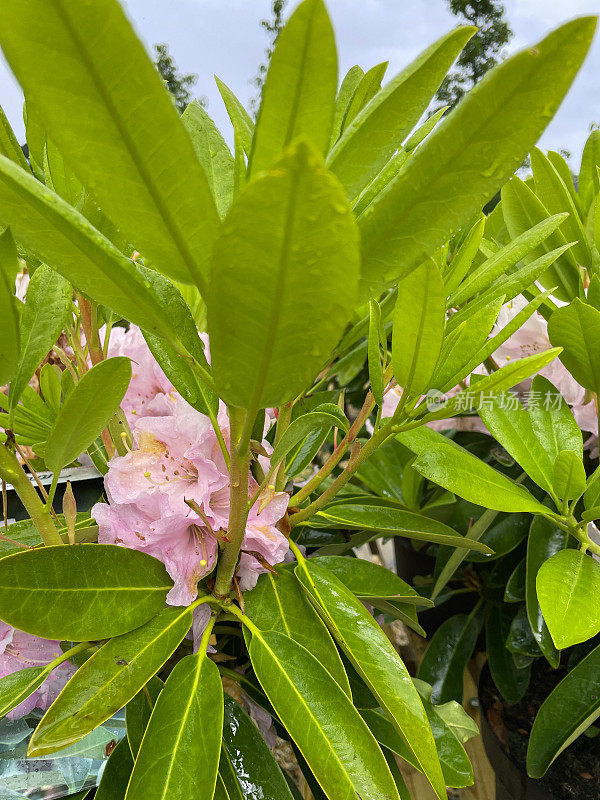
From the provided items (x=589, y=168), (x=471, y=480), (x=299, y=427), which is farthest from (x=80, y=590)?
(x=589, y=168)

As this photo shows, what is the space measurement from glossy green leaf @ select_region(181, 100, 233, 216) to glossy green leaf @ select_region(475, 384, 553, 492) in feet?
0.79

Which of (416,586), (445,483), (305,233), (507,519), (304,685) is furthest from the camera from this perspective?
(416,586)

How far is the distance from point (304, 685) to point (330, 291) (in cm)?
22

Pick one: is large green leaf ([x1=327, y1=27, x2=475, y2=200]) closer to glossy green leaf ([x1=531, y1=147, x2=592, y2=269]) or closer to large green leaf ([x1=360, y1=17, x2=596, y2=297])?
large green leaf ([x1=360, y1=17, x2=596, y2=297])

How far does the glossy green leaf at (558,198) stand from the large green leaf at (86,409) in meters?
0.39

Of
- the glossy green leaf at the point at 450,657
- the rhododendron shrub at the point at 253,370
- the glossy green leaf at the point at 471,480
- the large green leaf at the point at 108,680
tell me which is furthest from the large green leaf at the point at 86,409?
the glossy green leaf at the point at 450,657

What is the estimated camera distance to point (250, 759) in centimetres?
39

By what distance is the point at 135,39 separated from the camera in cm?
19

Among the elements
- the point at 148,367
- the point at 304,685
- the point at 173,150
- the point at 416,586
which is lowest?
the point at 416,586

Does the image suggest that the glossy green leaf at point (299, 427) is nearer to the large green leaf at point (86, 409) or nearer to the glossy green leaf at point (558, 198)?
the large green leaf at point (86, 409)

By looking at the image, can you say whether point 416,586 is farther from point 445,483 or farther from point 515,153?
point 515,153

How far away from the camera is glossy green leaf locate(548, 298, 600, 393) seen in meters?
0.44

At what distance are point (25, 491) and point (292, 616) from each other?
0.56 ft

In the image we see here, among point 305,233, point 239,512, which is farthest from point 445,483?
point 305,233
